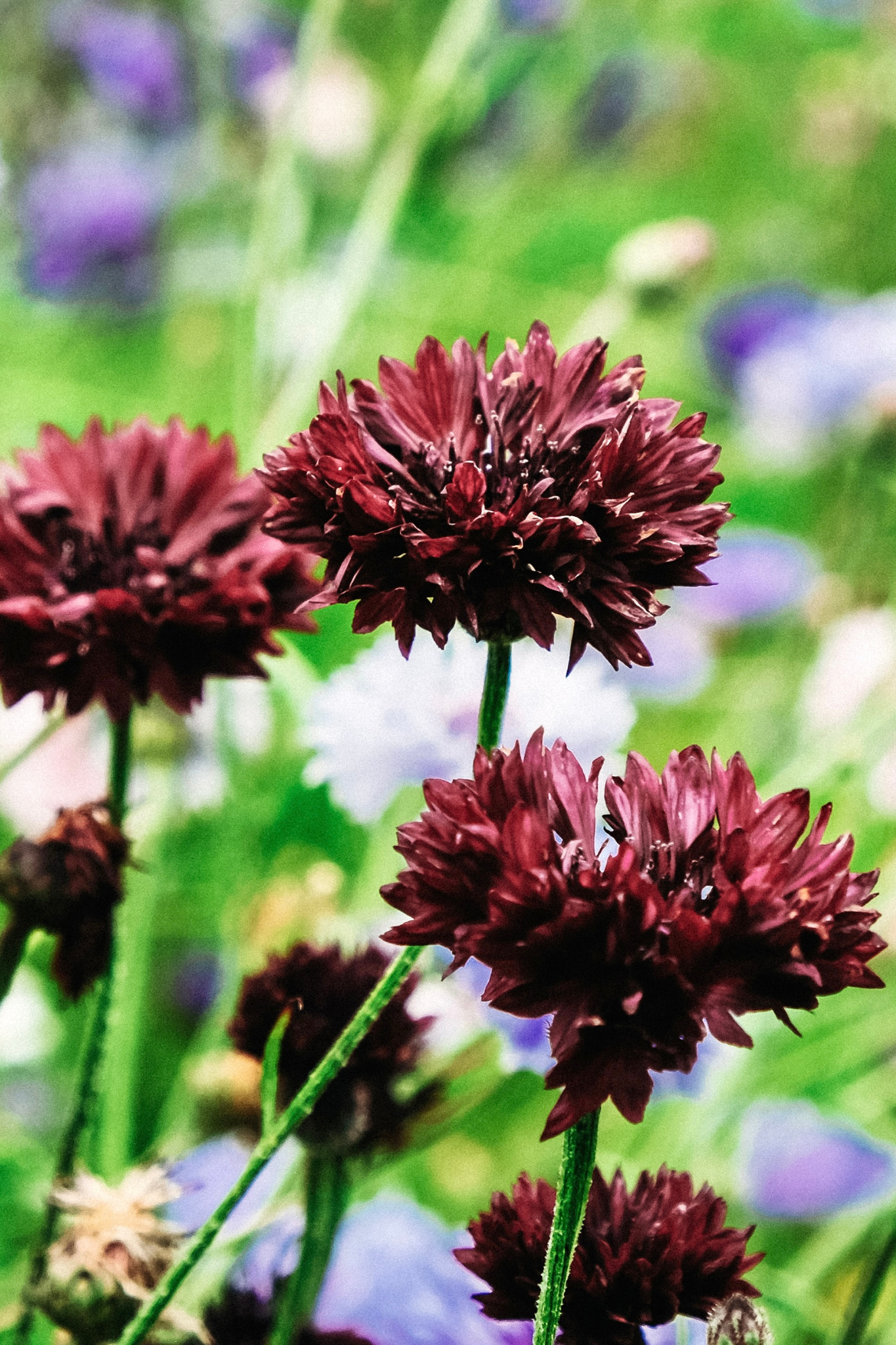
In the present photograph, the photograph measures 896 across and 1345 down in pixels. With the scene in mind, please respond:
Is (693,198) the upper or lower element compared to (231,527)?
upper

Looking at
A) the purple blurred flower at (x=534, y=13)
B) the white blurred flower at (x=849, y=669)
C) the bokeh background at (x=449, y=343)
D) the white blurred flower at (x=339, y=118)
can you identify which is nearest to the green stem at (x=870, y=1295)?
the bokeh background at (x=449, y=343)

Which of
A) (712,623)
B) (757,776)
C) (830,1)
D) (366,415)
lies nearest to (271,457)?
(366,415)

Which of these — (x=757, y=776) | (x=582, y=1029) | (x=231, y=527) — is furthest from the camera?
(x=757, y=776)

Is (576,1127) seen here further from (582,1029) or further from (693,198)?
(693,198)

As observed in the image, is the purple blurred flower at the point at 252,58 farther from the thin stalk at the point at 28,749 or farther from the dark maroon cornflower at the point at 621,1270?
the dark maroon cornflower at the point at 621,1270

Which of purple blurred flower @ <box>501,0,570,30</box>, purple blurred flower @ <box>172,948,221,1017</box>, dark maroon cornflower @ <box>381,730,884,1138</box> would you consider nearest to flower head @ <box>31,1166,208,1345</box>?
dark maroon cornflower @ <box>381,730,884,1138</box>

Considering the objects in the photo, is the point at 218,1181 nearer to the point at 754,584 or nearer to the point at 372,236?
the point at 372,236

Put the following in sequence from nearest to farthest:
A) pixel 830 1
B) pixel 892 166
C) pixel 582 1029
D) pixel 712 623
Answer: pixel 582 1029 → pixel 712 623 → pixel 830 1 → pixel 892 166

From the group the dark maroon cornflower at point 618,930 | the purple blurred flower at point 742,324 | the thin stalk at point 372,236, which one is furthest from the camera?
the purple blurred flower at point 742,324
